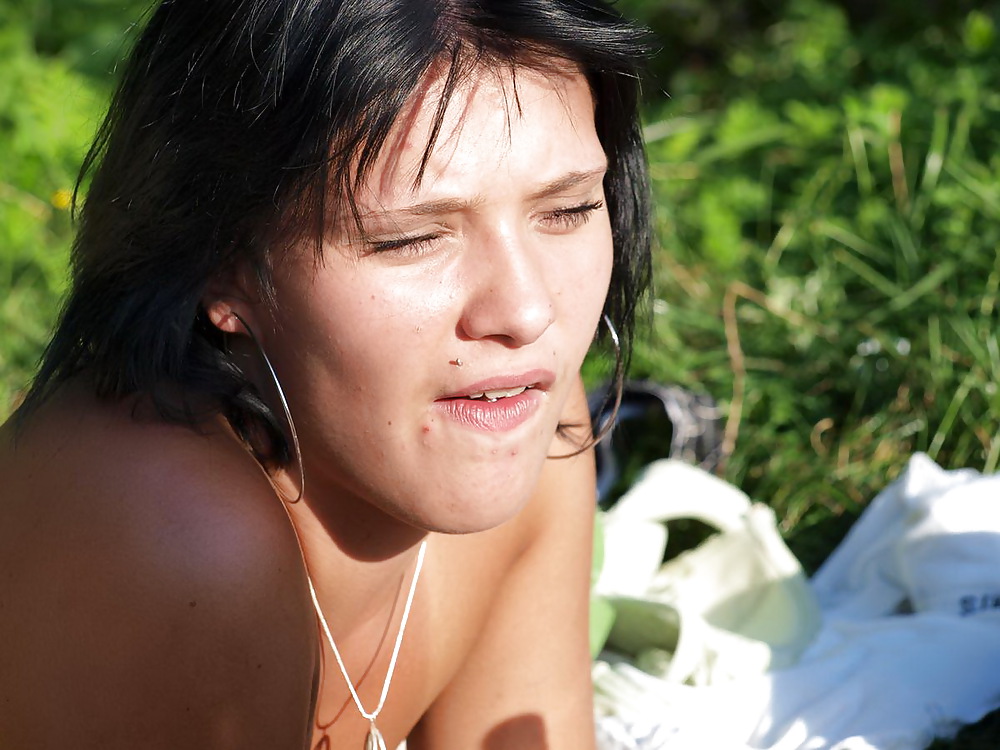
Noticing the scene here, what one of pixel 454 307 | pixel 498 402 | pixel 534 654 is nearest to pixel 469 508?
pixel 498 402

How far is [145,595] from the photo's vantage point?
1.55 metres

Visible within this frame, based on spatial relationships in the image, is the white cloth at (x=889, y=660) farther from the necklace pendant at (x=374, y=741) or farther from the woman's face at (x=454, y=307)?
the woman's face at (x=454, y=307)

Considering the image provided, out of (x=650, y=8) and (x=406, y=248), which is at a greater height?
(x=406, y=248)

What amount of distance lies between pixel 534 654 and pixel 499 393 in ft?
2.67

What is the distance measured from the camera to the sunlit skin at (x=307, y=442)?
157 centimetres

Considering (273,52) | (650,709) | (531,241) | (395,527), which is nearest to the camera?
(273,52)

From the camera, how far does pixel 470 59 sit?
160cm

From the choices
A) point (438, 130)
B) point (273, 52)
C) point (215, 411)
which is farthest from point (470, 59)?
point (215, 411)

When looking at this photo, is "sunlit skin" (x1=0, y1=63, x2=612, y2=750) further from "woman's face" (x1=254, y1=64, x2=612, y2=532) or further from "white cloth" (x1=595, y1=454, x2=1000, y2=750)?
"white cloth" (x1=595, y1=454, x2=1000, y2=750)

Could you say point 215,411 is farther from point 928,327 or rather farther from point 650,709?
point 928,327

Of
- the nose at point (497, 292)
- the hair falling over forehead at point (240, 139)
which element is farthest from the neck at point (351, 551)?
the nose at point (497, 292)

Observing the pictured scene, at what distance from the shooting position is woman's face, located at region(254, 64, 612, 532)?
5.20 ft

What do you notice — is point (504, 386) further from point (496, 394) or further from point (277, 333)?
point (277, 333)

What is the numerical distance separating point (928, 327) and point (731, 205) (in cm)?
109
